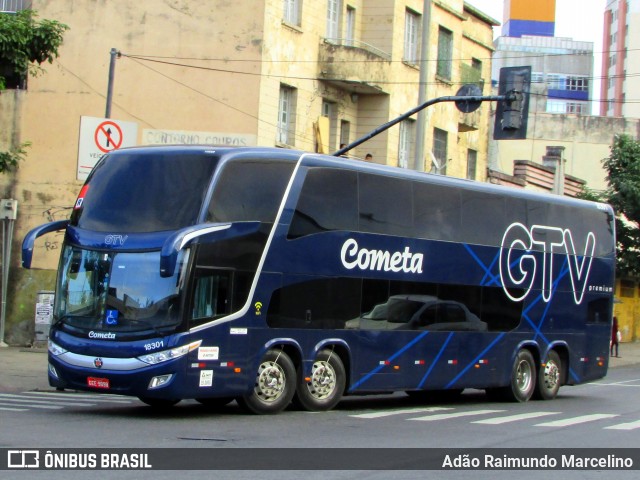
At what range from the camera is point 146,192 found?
52.0 feet

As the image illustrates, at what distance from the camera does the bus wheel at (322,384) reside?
17078 millimetres

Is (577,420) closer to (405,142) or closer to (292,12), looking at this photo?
(292,12)

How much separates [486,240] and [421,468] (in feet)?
32.1

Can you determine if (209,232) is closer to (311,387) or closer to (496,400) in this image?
(311,387)

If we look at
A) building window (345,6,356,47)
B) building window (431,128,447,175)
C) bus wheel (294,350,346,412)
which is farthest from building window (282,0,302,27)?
bus wheel (294,350,346,412)

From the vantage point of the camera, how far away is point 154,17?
103ft

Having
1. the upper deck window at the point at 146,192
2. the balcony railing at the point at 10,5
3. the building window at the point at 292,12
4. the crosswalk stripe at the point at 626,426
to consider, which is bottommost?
the crosswalk stripe at the point at 626,426

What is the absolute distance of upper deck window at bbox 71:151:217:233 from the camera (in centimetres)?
1561

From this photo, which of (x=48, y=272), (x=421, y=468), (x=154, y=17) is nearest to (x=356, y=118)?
(x=154, y=17)

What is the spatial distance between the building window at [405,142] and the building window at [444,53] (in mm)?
2498

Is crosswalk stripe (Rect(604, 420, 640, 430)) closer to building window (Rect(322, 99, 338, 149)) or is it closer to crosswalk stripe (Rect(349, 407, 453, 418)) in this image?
crosswalk stripe (Rect(349, 407, 453, 418))

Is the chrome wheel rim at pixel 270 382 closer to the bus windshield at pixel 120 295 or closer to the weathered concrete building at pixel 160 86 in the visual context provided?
the bus windshield at pixel 120 295

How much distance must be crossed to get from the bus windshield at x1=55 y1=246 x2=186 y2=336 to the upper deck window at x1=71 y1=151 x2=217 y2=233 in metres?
0.47

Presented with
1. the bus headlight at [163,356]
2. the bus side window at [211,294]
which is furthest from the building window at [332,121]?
the bus headlight at [163,356]
